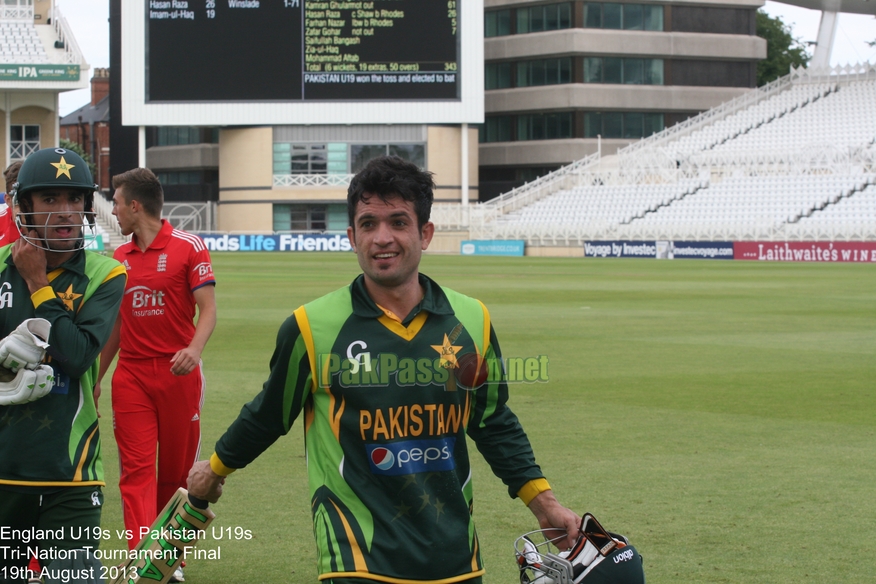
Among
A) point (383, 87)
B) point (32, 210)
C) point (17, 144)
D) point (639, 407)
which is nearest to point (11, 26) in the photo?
→ point (17, 144)

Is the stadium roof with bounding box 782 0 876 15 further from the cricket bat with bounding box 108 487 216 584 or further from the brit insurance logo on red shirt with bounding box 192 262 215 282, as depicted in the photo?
the cricket bat with bounding box 108 487 216 584

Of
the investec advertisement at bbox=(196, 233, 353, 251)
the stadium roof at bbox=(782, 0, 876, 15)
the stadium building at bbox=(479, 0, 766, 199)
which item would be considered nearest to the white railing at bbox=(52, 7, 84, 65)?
the investec advertisement at bbox=(196, 233, 353, 251)

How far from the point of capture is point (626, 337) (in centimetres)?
1788

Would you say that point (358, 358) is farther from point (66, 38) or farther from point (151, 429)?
point (66, 38)

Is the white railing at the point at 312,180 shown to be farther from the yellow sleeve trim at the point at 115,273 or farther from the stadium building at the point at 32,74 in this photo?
the yellow sleeve trim at the point at 115,273

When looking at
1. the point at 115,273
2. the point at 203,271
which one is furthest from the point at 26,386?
the point at 203,271

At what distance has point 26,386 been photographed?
14.2 feet

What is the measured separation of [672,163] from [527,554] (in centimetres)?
6183

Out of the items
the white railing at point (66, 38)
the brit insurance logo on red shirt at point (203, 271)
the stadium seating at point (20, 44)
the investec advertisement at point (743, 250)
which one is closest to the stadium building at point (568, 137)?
the investec advertisement at point (743, 250)

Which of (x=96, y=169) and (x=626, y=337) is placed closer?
(x=626, y=337)

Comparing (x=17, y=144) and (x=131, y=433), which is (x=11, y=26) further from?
(x=131, y=433)

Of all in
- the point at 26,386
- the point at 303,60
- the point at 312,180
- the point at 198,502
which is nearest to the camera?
the point at 198,502

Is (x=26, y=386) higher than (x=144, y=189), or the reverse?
(x=144, y=189)

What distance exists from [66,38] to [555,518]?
219 ft
